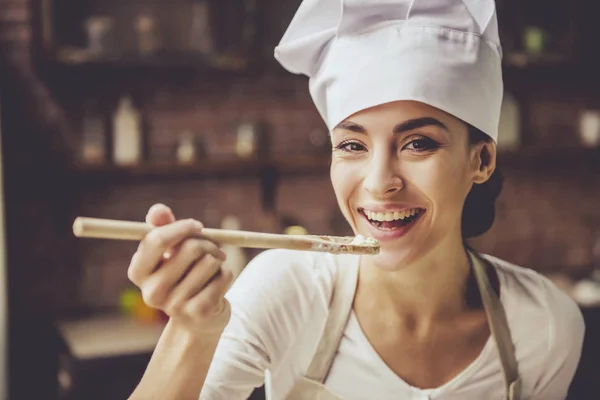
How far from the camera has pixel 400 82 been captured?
1190 mm

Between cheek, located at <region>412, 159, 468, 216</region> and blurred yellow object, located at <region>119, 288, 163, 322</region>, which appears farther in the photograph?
blurred yellow object, located at <region>119, 288, 163, 322</region>

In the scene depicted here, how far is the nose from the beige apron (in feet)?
0.91

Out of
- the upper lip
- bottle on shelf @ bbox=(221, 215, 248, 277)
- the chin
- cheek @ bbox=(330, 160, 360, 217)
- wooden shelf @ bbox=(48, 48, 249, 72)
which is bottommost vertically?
bottle on shelf @ bbox=(221, 215, 248, 277)

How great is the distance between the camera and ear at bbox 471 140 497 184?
4.38ft

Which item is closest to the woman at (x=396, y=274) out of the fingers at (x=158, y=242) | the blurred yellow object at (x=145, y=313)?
the fingers at (x=158, y=242)

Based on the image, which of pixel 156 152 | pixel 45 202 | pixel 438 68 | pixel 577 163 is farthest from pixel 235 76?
pixel 438 68

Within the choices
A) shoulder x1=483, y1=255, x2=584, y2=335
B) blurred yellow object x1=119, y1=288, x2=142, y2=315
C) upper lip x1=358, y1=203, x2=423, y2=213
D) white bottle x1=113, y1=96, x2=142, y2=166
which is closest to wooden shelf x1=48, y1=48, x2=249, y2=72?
white bottle x1=113, y1=96, x2=142, y2=166

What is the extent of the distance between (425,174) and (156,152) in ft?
8.16

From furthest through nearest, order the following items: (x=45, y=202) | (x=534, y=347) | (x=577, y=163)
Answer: (x=577, y=163) < (x=45, y=202) < (x=534, y=347)

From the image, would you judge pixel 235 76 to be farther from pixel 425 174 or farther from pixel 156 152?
pixel 425 174

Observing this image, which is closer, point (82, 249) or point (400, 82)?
point (400, 82)

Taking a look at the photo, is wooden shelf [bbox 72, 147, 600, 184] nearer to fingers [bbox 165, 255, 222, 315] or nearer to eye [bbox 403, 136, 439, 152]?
eye [bbox 403, 136, 439, 152]

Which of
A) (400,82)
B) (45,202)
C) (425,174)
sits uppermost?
(400,82)

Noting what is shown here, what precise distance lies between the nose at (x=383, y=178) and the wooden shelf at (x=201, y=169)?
7.38 ft
